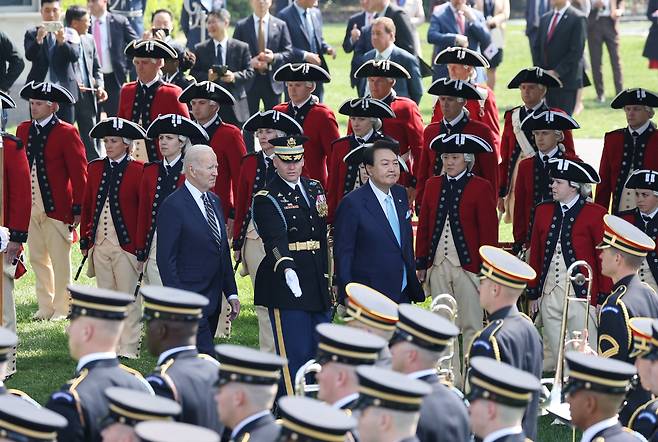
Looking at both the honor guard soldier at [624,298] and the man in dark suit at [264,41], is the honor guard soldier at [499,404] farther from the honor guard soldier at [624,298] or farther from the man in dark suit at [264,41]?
the man in dark suit at [264,41]

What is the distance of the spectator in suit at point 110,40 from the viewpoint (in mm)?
19781

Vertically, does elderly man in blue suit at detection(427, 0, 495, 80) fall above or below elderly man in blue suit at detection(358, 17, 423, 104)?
below

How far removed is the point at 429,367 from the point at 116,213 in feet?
18.3

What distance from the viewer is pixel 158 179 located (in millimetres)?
12438

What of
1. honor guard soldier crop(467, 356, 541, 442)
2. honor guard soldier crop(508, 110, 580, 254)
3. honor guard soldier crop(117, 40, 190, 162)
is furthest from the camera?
honor guard soldier crop(117, 40, 190, 162)

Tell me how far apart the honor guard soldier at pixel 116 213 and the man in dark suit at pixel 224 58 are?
4.77 m

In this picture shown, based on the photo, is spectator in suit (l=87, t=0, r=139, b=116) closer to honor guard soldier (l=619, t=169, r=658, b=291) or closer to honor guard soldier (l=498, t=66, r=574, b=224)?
honor guard soldier (l=498, t=66, r=574, b=224)

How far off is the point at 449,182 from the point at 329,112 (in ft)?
7.26

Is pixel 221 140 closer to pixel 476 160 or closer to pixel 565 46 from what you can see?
pixel 476 160

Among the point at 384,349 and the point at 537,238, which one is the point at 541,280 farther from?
the point at 384,349

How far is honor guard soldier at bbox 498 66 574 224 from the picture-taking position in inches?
548

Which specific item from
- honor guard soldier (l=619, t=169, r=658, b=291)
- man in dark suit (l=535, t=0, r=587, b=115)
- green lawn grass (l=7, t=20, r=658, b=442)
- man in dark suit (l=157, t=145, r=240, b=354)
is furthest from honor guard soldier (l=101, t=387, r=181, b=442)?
man in dark suit (l=535, t=0, r=587, b=115)

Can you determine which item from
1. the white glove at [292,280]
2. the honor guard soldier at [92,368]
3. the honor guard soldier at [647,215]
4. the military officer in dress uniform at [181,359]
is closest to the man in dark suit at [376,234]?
the white glove at [292,280]

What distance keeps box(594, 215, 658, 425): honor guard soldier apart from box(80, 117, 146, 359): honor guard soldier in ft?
14.3
